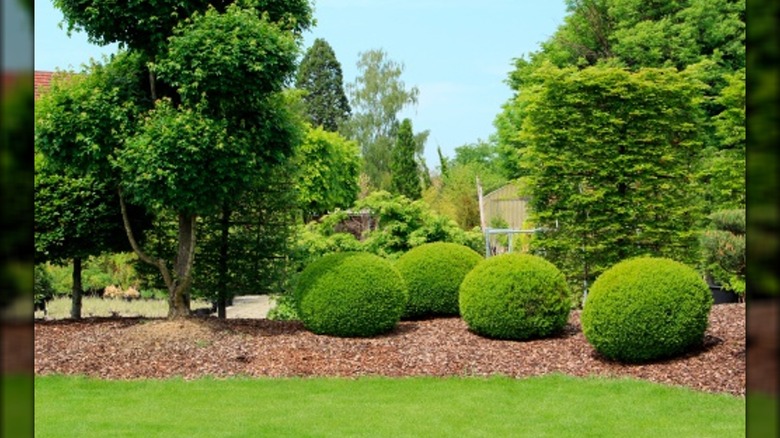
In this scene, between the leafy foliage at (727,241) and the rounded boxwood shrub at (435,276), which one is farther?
the rounded boxwood shrub at (435,276)

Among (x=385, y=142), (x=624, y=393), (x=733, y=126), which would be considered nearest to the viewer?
(x=624, y=393)

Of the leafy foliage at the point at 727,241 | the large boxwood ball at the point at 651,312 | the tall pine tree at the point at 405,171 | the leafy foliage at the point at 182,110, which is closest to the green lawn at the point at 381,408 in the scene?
the large boxwood ball at the point at 651,312

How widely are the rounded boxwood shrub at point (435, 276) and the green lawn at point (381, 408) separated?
12.5 ft

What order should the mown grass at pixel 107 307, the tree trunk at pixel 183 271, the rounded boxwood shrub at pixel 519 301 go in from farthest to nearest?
the mown grass at pixel 107 307, the tree trunk at pixel 183 271, the rounded boxwood shrub at pixel 519 301

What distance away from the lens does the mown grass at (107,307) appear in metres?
18.4

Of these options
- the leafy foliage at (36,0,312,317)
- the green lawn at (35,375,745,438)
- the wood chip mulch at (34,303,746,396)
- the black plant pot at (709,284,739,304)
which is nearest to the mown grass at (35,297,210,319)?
the wood chip mulch at (34,303,746,396)

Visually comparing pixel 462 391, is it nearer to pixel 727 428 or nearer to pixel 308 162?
pixel 727 428

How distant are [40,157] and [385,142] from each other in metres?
38.3

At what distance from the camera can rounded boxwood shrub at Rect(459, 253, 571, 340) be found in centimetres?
1253

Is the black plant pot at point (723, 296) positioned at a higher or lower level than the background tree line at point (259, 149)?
lower

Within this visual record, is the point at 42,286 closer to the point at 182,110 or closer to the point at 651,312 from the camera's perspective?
the point at 182,110

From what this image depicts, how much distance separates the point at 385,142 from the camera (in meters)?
52.7

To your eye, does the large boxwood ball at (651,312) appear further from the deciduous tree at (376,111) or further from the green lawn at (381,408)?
the deciduous tree at (376,111)

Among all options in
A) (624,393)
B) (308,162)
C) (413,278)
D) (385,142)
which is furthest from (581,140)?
(385,142)
